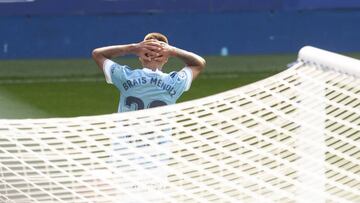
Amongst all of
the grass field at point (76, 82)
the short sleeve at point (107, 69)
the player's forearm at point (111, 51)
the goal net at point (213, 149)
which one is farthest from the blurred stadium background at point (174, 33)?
the goal net at point (213, 149)

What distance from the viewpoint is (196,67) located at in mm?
6438

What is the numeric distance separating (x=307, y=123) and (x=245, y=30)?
8.40 m

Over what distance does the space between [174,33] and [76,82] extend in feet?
3.95

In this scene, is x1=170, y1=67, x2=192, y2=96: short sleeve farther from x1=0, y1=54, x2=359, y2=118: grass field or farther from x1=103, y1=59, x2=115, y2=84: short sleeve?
x1=0, y1=54, x2=359, y2=118: grass field

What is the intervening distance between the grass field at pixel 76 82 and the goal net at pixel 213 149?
19.1ft

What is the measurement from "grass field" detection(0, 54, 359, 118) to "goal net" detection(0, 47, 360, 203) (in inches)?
230

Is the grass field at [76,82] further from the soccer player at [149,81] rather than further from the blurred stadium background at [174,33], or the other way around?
the soccer player at [149,81]

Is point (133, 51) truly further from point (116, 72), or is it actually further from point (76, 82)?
point (76, 82)

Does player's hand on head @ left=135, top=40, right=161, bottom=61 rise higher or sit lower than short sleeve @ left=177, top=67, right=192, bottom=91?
higher

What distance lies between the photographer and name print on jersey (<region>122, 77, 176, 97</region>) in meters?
6.04

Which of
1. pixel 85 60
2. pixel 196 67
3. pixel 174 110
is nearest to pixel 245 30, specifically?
pixel 85 60

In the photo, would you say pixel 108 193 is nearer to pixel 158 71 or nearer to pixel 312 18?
pixel 158 71

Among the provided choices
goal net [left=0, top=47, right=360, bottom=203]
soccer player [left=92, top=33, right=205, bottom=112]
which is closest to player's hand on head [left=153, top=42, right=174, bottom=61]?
soccer player [left=92, top=33, right=205, bottom=112]

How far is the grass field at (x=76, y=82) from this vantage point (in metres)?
11.3
